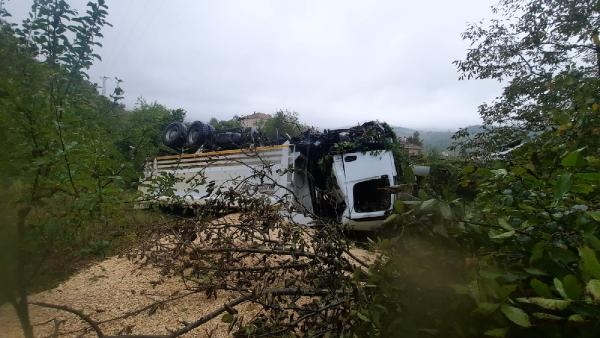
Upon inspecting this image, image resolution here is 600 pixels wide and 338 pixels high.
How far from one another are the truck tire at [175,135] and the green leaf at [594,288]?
9.13 meters

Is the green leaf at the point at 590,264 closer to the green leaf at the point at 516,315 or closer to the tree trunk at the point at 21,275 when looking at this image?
the green leaf at the point at 516,315

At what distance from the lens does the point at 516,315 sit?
791 millimetres

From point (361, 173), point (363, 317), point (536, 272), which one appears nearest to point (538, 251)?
point (536, 272)

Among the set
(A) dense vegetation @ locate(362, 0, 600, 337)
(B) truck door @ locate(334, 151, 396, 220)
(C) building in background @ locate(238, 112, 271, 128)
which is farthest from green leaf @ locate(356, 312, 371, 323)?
(C) building in background @ locate(238, 112, 271, 128)

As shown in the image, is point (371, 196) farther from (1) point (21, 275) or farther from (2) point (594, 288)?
(2) point (594, 288)

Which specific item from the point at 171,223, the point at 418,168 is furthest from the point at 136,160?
the point at 418,168

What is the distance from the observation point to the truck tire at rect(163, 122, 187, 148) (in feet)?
30.2

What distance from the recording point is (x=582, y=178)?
960mm

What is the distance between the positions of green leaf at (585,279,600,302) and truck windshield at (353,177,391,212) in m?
6.13

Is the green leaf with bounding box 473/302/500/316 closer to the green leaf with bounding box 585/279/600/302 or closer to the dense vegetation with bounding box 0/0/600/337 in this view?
the dense vegetation with bounding box 0/0/600/337

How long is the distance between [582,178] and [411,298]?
544 mm

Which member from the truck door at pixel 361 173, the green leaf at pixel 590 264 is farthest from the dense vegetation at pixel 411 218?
the truck door at pixel 361 173

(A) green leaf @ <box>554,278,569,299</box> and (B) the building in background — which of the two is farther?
(B) the building in background

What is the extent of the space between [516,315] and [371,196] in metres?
6.42
